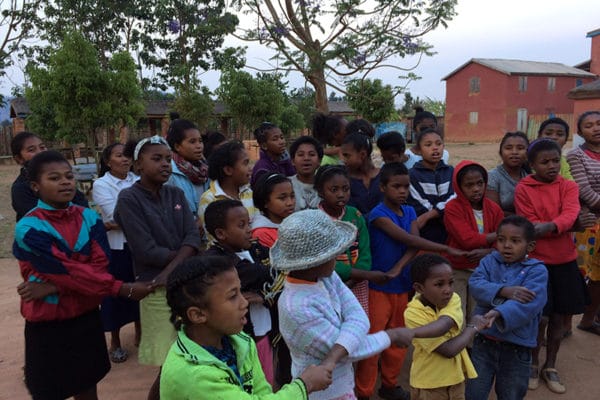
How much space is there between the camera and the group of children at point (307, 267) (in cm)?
182

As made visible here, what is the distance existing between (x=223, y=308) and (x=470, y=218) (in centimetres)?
233

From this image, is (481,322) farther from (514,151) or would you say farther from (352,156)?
(514,151)

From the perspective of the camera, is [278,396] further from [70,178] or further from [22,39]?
[22,39]

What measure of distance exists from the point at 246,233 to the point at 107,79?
10786 mm

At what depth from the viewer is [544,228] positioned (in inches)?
126

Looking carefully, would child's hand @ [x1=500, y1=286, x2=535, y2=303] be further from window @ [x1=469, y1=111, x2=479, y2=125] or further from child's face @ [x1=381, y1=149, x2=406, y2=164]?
window @ [x1=469, y1=111, x2=479, y2=125]

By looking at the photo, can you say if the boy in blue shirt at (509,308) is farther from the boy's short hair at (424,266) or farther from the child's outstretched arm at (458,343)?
the boy's short hair at (424,266)

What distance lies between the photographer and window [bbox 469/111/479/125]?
117 ft

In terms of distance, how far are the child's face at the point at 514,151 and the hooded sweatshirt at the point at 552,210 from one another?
0.38 metres

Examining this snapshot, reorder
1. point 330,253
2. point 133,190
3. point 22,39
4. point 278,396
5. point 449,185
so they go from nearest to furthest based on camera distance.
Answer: point 278,396 → point 330,253 → point 133,190 → point 449,185 → point 22,39

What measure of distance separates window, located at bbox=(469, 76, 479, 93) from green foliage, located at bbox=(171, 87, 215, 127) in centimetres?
2384

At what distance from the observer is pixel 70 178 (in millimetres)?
2637

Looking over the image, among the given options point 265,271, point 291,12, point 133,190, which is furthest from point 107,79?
point 265,271

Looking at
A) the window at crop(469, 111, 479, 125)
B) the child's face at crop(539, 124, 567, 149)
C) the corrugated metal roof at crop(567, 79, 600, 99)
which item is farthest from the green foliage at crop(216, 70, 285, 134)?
the window at crop(469, 111, 479, 125)
